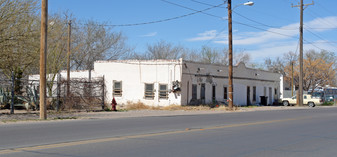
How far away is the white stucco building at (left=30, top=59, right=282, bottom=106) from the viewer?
103ft

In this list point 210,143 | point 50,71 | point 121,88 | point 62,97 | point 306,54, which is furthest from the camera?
point 306,54

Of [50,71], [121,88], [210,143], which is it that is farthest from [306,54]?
[210,143]

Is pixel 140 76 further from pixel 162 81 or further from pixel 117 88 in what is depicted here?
pixel 117 88

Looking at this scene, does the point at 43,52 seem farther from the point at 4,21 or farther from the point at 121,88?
the point at 121,88

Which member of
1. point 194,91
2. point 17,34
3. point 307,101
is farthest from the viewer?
point 307,101

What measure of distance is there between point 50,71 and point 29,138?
72.7ft

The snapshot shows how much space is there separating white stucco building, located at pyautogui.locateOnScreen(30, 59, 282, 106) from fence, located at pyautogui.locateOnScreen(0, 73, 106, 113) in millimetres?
5638

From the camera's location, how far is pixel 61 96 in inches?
900

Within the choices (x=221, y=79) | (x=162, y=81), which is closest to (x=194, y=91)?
(x=162, y=81)

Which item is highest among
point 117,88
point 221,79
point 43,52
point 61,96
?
point 43,52

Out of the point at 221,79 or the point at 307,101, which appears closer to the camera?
the point at 221,79

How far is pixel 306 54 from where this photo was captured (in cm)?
7544

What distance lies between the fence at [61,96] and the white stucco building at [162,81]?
222 inches

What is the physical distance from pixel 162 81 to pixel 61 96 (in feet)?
35.7
